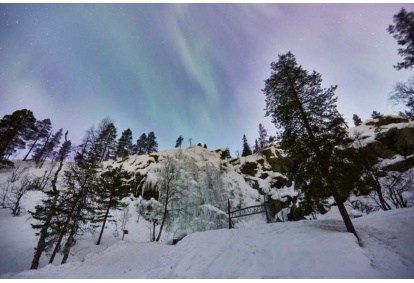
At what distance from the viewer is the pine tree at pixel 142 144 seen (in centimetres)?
5616

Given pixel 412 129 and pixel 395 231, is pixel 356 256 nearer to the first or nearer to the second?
pixel 395 231

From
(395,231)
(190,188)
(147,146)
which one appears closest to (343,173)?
(395,231)

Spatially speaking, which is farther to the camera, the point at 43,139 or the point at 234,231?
the point at 43,139

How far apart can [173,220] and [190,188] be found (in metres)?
5.47

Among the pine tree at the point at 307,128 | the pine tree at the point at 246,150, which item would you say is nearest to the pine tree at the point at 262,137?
the pine tree at the point at 246,150

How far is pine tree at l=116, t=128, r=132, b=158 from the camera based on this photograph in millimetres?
54569

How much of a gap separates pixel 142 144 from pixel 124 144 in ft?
16.4

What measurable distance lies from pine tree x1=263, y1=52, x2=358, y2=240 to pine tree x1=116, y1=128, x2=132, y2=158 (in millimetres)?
49727

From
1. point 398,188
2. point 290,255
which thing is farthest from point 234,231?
point 398,188

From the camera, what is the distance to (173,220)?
96.3 ft

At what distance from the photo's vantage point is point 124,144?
5600 centimetres

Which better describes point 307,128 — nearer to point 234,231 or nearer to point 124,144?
point 234,231

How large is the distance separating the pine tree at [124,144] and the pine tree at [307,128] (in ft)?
163

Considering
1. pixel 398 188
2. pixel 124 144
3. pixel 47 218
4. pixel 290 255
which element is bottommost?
pixel 290 255
